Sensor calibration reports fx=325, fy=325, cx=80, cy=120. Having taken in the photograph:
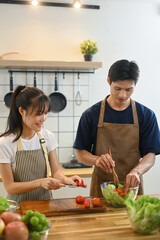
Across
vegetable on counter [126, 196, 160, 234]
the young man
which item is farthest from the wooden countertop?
vegetable on counter [126, 196, 160, 234]

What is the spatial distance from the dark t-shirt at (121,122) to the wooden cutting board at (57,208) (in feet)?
1.81

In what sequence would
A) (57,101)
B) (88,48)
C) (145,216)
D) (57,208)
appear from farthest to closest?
(57,101) → (88,48) → (57,208) → (145,216)

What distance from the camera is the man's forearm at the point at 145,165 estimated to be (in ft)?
6.77

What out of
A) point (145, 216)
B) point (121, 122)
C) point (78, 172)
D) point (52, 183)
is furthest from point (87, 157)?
point (78, 172)

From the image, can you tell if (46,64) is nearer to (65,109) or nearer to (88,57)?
(88,57)

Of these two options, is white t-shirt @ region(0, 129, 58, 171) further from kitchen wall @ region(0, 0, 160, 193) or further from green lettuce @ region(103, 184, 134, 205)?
kitchen wall @ region(0, 0, 160, 193)

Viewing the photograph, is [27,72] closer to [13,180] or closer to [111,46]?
[111,46]

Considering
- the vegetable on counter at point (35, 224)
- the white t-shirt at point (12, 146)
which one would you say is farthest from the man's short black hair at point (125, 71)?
the vegetable on counter at point (35, 224)

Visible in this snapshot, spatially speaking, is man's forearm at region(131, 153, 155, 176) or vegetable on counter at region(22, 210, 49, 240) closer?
vegetable on counter at region(22, 210, 49, 240)

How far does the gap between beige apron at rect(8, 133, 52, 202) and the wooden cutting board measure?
0.68 ft

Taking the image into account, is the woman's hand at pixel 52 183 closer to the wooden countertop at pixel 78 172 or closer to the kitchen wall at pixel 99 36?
the wooden countertop at pixel 78 172

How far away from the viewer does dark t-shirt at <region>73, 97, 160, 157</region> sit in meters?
2.25

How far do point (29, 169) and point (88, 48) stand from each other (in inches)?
70.2

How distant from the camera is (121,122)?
2.29m
